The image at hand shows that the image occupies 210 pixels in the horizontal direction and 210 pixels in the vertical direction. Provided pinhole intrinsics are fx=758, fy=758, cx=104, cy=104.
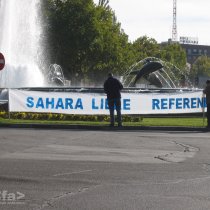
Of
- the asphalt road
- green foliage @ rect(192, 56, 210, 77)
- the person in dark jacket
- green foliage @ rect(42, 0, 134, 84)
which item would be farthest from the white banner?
green foliage @ rect(192, 56, 210, 77)

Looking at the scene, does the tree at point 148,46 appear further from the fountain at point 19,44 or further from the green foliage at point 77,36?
the fountain at point 19,44

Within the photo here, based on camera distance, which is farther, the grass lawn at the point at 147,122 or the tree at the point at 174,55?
the tree at the point at 174,55

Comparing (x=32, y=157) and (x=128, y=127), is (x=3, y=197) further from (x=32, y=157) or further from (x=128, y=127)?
(x=128, y=127)

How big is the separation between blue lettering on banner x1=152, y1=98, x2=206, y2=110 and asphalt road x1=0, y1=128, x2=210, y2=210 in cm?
835

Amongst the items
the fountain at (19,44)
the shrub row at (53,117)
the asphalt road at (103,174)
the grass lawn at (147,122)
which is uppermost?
the fountain at (19,44)

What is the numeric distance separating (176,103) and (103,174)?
1660 cm

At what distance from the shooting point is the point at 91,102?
27.9 metres

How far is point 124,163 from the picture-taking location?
1366cm

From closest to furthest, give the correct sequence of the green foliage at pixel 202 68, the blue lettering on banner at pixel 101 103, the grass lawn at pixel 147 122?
1. the grass lawn at pixel 147 122
2. the blue lettering on banner at pixel 101 103
3. the green foliage at pixel 202 68

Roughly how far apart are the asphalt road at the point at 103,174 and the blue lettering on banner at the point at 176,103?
835cm

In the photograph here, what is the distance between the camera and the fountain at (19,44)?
166ft

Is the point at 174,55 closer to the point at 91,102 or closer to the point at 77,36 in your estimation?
the point at 77,36

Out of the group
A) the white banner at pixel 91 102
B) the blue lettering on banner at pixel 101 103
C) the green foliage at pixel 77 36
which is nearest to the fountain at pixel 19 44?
the green foliage at pixel 77 36

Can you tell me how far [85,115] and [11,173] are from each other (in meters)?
16.6
